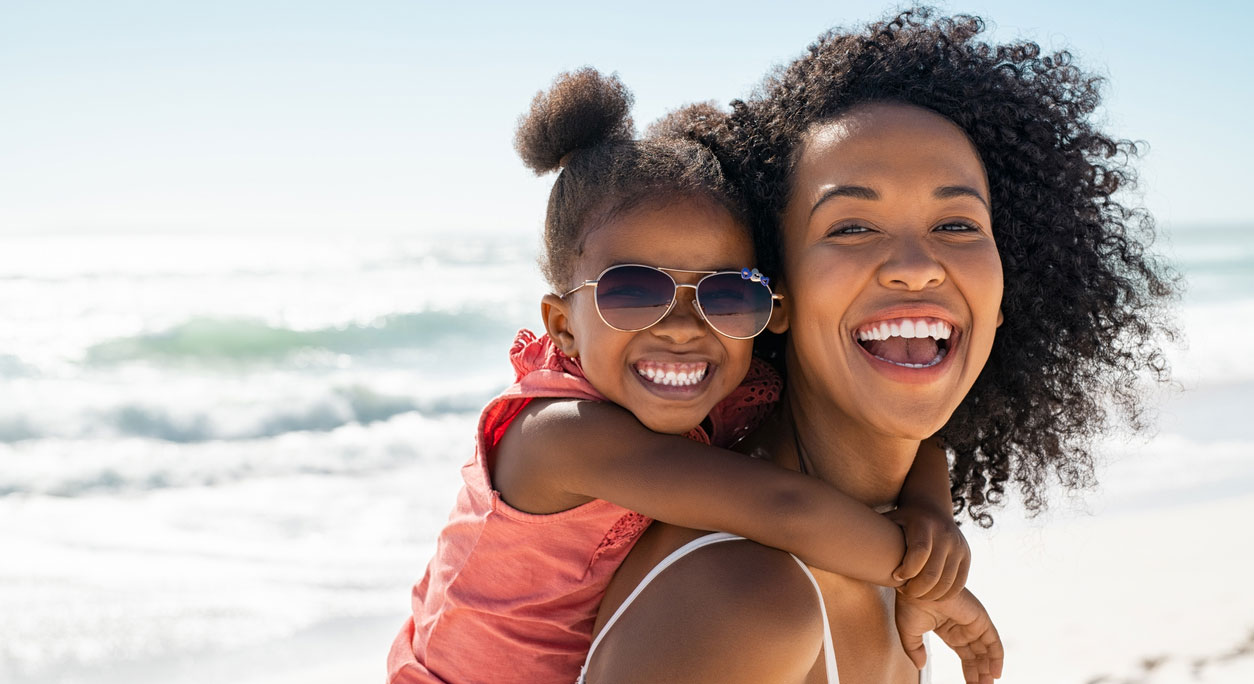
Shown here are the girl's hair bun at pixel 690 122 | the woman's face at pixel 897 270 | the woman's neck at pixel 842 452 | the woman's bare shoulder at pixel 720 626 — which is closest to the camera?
the woman's bare shoulder at pixel 720 626

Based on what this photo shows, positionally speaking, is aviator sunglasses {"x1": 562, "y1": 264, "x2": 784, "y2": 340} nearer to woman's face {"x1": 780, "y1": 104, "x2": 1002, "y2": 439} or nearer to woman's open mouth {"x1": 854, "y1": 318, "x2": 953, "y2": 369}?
woman's face {"x1": 780, "y1": 104, "x2": 1002, "y2": 439}

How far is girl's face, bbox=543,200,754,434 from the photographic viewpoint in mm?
2408

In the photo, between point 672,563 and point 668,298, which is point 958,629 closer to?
point 672,563

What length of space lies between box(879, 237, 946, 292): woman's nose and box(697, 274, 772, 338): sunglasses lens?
0.95 ft

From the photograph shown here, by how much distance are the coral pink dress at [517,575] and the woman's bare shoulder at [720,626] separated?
1.09 feet

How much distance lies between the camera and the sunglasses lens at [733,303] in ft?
7.88

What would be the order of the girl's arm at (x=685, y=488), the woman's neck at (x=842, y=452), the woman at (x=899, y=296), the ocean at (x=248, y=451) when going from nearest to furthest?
1. the woman at (x=899, y=296)
2. the girl's arm at (x=685, y=488)
3. the woman's neck at (x=842, y=452)
4. the ocean at (x=248, y=451)

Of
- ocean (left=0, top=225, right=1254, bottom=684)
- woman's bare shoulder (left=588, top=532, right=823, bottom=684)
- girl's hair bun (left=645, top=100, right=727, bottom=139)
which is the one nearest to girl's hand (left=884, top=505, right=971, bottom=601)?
woman's bare shoulder (left=588, top=532, right=823, bottom=684)

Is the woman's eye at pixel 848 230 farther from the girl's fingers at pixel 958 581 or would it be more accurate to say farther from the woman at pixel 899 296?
the girl's fingers at pixel 958 581

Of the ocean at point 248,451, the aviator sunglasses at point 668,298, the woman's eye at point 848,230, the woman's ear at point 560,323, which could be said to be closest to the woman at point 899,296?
the woman's eye at point 848,230

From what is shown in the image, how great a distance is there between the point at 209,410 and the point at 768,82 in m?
11.6

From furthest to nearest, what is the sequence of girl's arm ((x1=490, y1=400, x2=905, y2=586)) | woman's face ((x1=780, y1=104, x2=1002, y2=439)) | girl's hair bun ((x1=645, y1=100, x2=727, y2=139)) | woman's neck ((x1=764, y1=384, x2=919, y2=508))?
1. girl's hair bun ((x1=645, y1=100, x2=727, y2=139))
2. woman's neck ((x1=764, y1=384, x2=919, y2=508))
3. woman's face ((x1=780, y1=104, x2=1002, y2=439))
4. girl's arm ((x1=490, y1=400, x2=905, y2=586))

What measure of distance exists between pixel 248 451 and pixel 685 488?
10.2 m

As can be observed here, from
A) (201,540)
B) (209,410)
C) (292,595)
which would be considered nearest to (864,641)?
(292,595)
